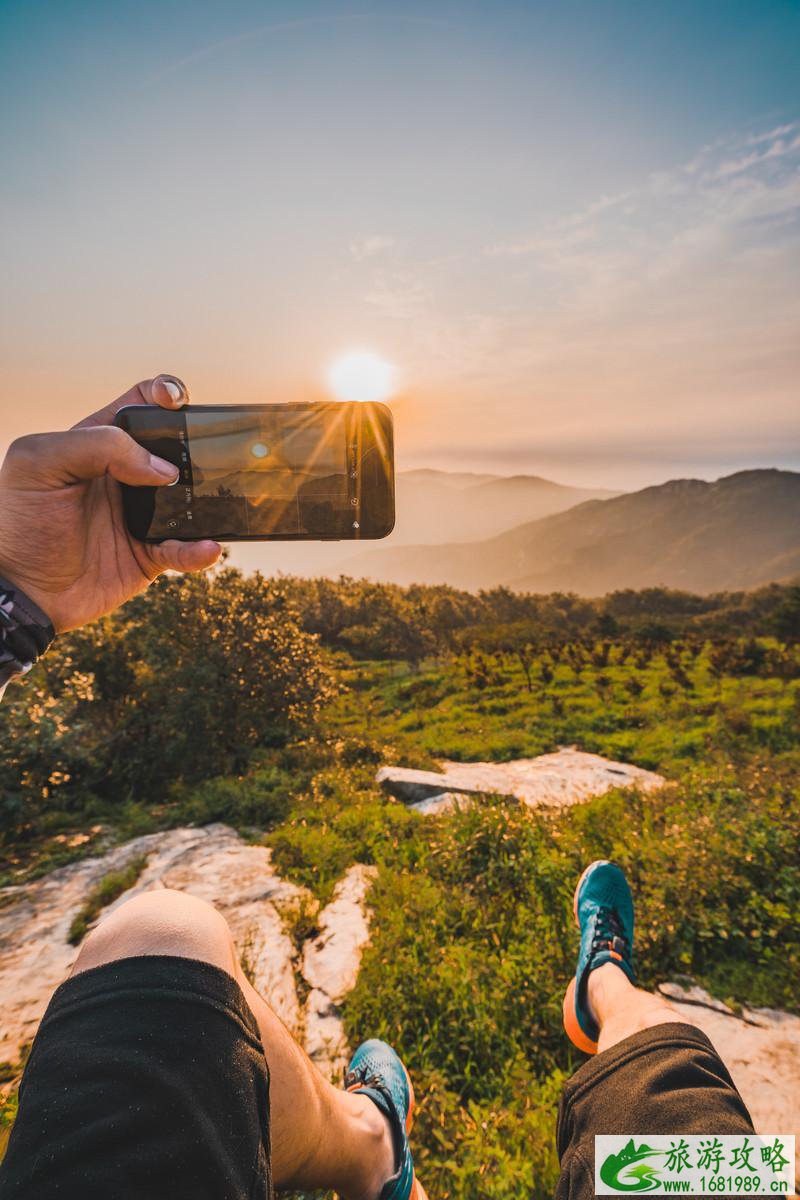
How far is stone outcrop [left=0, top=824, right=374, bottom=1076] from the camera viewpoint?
338 centimetres

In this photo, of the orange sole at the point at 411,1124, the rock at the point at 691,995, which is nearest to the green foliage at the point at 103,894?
the orange sole at the point at 411,1124

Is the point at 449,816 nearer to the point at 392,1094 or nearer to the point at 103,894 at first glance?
the point at 392,1094

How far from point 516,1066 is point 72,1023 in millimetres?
2850

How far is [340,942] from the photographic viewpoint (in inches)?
160

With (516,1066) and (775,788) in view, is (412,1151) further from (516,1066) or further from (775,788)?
(775,788)

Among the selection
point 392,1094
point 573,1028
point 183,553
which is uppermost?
point 183,553

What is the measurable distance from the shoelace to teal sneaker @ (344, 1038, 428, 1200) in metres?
1.53

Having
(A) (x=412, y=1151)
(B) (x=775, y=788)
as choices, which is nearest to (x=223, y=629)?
(A) (x=412, y=1151)

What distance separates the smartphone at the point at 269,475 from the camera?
226 cm

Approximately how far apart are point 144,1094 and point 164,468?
207cm

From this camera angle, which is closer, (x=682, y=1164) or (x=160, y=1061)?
(x=160, y=1061)

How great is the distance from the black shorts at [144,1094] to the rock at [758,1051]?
2.87m

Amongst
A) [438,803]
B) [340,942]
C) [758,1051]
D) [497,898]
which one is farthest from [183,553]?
[438,803]

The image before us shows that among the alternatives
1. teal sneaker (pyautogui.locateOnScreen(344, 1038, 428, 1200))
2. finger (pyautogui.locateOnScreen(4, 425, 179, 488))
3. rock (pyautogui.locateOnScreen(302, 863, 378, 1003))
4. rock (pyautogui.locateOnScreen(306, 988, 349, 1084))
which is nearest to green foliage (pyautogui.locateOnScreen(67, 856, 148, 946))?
rock (pyautogui.locateOnScreen(302, 863, 378, 1003))
